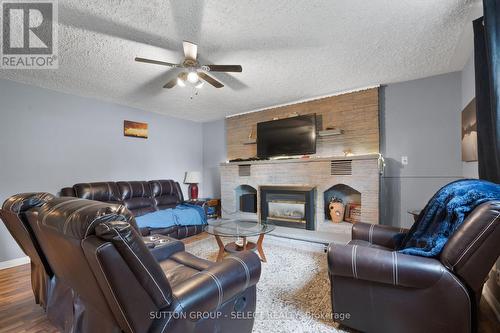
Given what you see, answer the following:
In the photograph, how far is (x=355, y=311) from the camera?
1.52 metres

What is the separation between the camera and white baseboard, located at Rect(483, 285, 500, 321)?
171cm

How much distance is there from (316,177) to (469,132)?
1.97m

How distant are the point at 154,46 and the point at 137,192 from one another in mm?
2623

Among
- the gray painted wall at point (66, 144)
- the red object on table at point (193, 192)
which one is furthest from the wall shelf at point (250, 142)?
the gray painted wall at point (66, 144)

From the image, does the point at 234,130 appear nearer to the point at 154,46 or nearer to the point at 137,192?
the point at 137,192

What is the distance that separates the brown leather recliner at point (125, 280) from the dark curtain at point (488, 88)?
6.04 ft

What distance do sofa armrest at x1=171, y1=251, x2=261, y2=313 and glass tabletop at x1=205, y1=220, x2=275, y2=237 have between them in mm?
1198

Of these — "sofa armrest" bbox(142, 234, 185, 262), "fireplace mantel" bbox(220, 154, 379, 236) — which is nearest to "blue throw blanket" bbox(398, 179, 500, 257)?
"fireplace mantel" bbox(220, 154, 379, 236)

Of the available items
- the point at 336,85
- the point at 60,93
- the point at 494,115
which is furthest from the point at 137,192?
the point at 494,115

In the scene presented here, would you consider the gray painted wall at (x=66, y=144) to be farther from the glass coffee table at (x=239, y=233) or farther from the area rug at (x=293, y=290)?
the glass coffee table at (x=239, y=233)

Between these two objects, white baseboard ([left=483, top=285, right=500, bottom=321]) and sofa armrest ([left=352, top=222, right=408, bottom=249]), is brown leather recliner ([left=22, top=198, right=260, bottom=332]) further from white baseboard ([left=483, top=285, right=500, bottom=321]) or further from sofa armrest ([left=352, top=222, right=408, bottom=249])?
white baseboard ([left=483, top=285, right=500, bottom=321])

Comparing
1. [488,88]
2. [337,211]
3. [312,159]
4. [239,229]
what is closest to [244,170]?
[312,159]

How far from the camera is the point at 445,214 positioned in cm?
159

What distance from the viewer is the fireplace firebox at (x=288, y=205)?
390 centimetres
